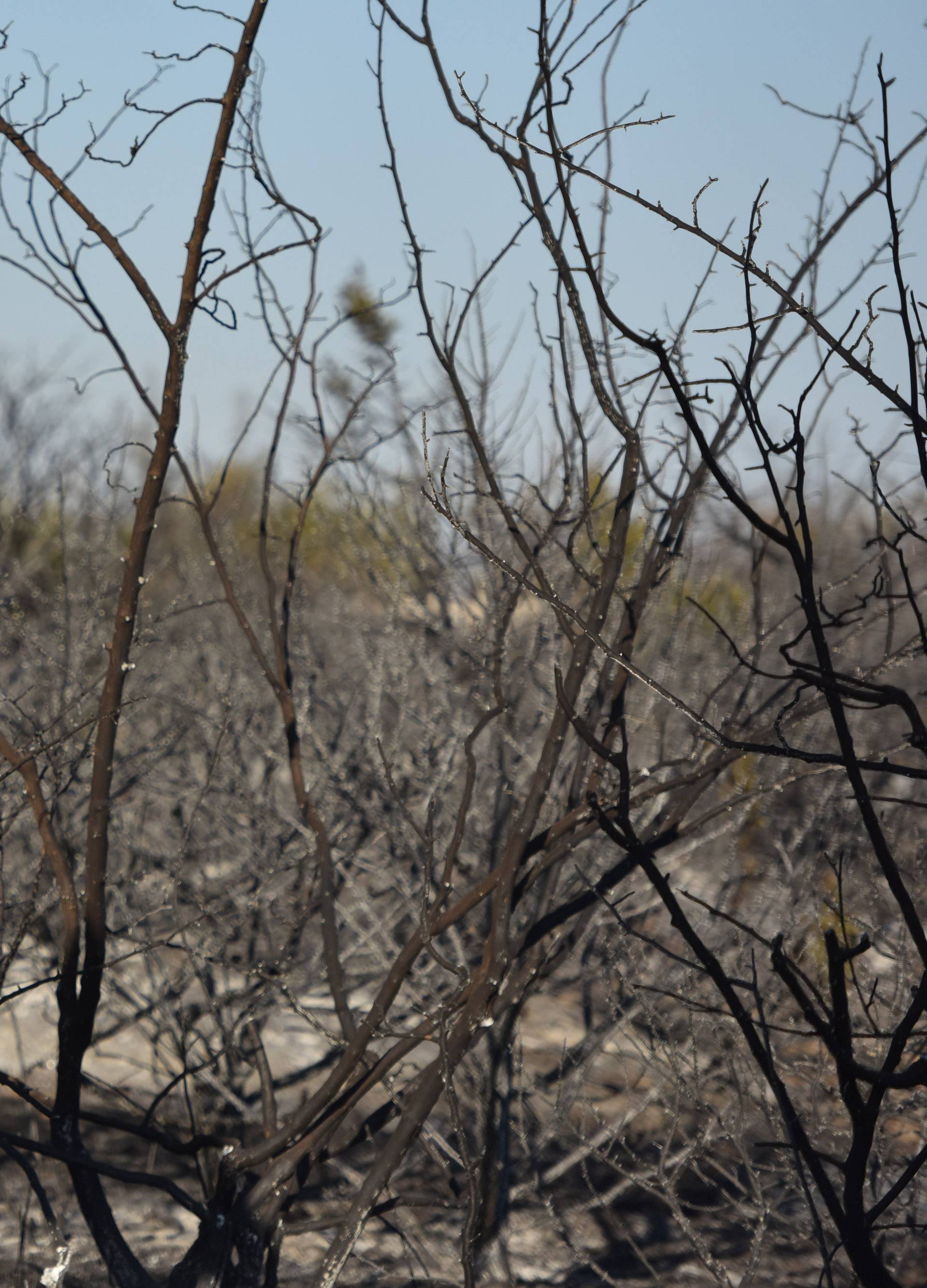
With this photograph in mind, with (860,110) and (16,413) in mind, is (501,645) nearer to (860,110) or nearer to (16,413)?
(860,110)

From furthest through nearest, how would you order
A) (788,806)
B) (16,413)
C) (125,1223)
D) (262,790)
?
(16,413)
(788,806)
(262,790)
(125,1223)

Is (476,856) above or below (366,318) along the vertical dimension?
below

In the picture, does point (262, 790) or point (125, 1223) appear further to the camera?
point (262, 790)

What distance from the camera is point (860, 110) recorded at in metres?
2.67

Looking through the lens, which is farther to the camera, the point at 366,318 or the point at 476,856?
the point at 366,318

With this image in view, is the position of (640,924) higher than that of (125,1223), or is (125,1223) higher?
(640,924)

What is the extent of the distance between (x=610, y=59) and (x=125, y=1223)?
465 cm

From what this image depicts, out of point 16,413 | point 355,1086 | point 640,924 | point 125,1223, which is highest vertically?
point 16,413

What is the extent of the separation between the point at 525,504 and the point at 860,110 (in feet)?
6.56

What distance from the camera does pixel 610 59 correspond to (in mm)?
2607

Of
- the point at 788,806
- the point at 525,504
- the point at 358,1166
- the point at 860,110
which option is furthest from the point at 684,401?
the point at 788,806

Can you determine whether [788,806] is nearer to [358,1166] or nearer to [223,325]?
[358,1166]

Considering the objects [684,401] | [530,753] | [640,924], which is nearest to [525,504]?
[530,753]

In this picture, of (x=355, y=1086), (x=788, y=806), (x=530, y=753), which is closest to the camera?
(x=355, y=1086)
